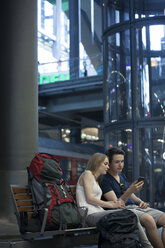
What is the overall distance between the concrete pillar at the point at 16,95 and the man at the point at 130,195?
7.13ft

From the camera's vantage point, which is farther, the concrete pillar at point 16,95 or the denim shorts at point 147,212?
the concrete pillar at point 16,95

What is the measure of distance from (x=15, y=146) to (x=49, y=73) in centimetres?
2088

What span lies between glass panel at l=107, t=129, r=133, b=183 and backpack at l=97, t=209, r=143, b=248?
8585 millimetres

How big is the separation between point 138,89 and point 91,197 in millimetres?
8794

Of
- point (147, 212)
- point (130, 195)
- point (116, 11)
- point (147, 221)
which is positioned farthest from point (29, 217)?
point (116, 11)

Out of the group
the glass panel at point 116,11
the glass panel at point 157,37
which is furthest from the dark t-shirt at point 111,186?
the glass panel at point 116,11

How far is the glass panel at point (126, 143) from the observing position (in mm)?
12875

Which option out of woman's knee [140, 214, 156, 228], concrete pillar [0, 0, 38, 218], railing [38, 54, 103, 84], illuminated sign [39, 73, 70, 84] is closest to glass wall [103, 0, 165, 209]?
concrete pillar [0, 0, 38, 218]

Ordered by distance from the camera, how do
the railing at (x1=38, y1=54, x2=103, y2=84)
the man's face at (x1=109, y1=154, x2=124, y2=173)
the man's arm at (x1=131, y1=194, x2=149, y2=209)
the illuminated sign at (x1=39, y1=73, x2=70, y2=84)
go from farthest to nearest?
the illuminated sign at (x1=39, y1=73, x2=70, y2=84), the railing at (x1=38, y1=54, x2=103, y2=84), the man's face at (x1=109, y1=154, x2=124, y2=173), the man's arm at (x1=131, y1=194, x2=149, y2=209)

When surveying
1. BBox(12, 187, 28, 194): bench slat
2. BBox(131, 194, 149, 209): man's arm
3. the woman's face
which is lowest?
BBox(131, 194, 149, 209): man's arm

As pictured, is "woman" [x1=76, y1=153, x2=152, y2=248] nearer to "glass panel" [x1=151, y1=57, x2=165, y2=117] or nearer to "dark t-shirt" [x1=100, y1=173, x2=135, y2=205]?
"dark t-shirt" [x1=100, y1=173, x2=135, y2=205]

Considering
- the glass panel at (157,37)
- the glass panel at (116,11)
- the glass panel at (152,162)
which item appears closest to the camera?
the glass panel at (152,162)

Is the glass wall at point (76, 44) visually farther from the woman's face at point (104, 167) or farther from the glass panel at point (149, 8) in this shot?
the woman's face at point (104, 167)

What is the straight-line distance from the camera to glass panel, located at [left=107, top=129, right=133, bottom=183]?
42.2ft
